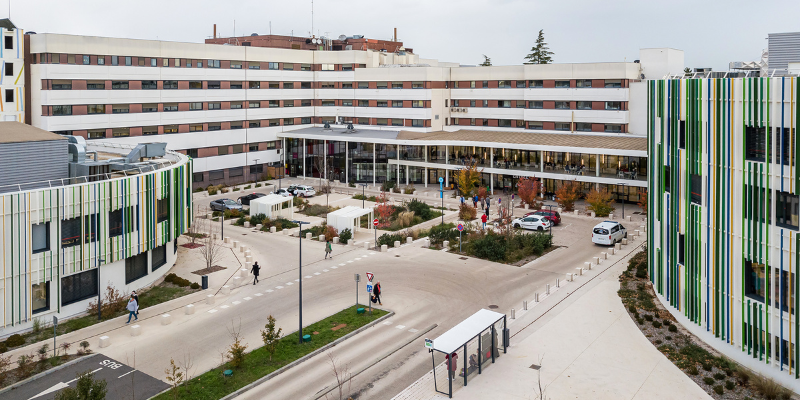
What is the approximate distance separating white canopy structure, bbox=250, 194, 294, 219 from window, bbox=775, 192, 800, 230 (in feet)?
127

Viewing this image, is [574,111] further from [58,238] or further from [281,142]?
[58,238]

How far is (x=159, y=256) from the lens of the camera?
37.2m

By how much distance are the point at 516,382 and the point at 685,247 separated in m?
9.54

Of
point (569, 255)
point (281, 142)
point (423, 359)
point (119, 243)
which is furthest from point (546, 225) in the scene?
point (281, 142)

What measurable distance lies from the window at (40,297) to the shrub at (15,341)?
2.19 m

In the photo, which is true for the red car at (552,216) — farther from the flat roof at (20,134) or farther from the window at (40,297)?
the window at (40,297)

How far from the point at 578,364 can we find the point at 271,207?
1330 inches

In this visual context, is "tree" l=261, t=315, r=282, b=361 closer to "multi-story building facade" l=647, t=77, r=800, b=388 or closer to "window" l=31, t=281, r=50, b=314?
"window" l=31, t=281, r=50, b=314

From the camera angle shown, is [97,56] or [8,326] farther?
[97,56]

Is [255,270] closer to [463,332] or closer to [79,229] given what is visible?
[79,229]

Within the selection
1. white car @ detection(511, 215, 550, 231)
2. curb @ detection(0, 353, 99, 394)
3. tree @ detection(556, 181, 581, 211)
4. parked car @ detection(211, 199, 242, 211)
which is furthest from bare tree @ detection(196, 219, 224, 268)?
tree @ detection(556, 181, 581, 211)

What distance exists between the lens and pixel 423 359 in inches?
1004

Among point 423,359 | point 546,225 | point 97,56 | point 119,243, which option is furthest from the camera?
point 97,56

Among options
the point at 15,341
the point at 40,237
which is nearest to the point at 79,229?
the point at 40,237
